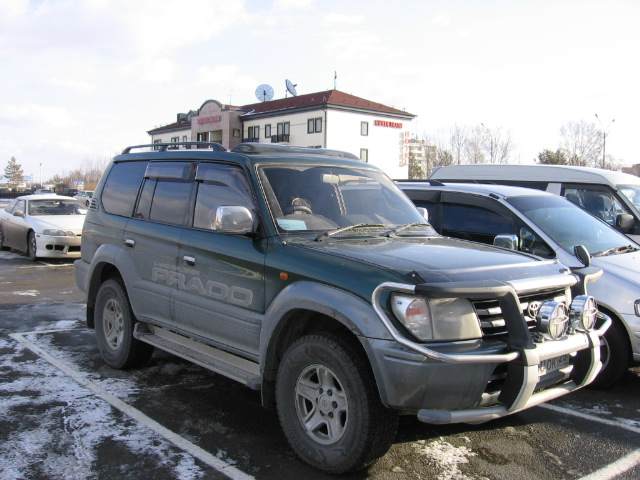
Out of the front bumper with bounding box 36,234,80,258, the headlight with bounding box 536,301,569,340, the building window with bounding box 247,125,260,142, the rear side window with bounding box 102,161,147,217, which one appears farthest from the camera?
the building window with bounding box 247,125,260,142

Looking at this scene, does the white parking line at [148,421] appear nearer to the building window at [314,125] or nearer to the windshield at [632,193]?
the windshield at [632,193]

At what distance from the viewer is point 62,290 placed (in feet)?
34.0

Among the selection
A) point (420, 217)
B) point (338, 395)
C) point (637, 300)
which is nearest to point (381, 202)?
point (420, 217)

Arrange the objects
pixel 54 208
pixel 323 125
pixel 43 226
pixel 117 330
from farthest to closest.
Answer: pixel 323 125
pixel 54 208
pixel 43 226
pixel 117 330

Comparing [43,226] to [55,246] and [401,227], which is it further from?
[401,227]

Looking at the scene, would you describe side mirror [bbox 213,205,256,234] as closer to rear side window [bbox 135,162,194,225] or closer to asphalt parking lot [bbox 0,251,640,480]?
rear side window [bbox 135,162,194,225]

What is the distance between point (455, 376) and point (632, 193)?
7652mm

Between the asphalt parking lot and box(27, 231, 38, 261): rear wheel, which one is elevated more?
box(27, 231, 38, 261): rear wheel

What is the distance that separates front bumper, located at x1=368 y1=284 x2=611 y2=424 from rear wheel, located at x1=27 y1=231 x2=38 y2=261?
12428 millimetres

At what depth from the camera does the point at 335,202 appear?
4.81 meters

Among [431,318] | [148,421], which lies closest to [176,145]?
[148,421]

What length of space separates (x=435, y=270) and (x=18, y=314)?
6.83m

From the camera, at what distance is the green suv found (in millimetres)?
3340

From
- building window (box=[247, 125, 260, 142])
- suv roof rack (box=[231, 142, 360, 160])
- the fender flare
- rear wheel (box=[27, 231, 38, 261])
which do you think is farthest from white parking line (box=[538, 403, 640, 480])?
building window (box=[247, 125, 260, 142])
